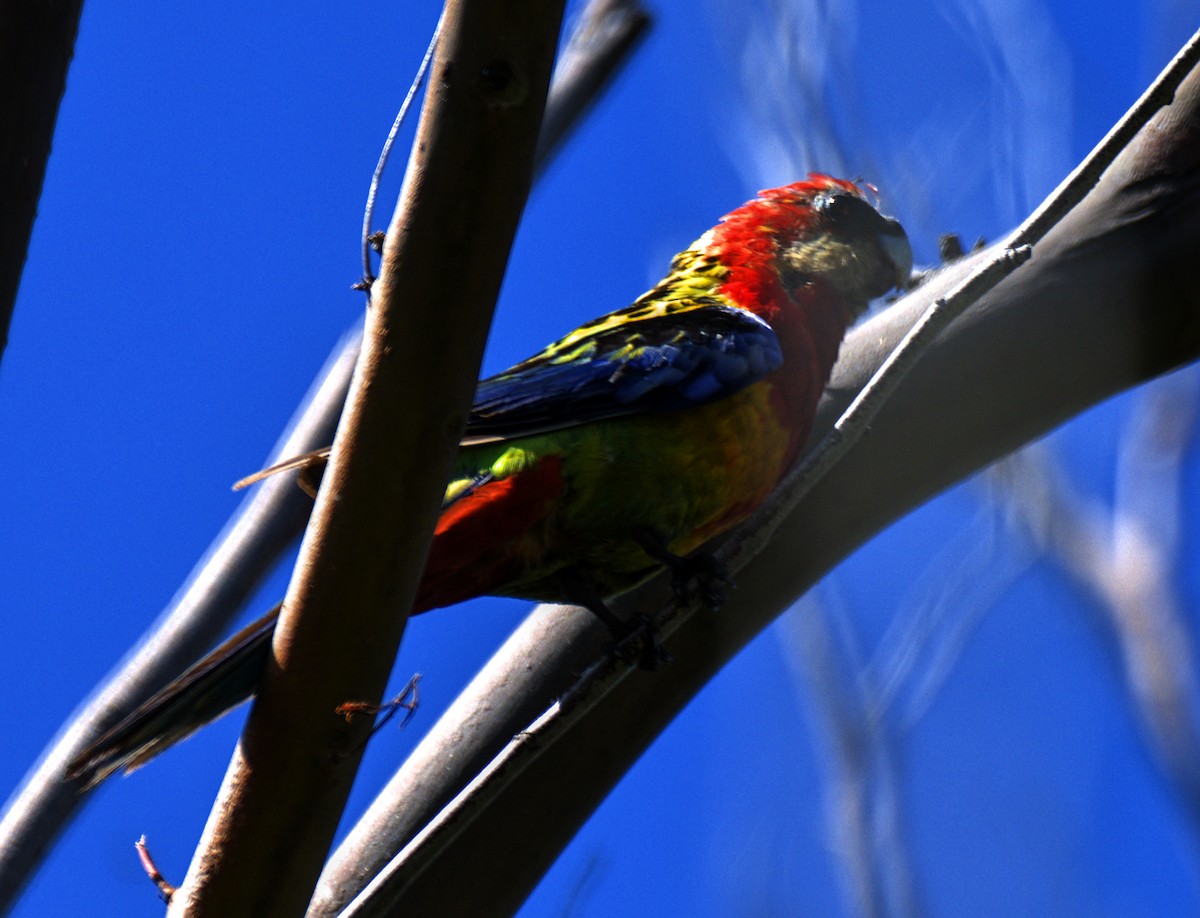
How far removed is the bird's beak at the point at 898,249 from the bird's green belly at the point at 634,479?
91 centimetres

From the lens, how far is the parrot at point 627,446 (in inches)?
105

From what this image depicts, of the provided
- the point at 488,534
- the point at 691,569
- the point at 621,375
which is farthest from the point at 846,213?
the point at 488,534

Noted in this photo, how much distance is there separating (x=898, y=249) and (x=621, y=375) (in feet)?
3.99

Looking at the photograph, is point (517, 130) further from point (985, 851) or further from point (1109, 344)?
point (985, 851)

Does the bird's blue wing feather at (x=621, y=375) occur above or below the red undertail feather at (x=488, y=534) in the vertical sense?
above

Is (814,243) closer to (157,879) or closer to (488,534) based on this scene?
(488,534)

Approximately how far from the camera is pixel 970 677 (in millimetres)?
3451

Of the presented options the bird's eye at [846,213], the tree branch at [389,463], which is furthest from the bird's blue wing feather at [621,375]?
the tree branch at [389,463]

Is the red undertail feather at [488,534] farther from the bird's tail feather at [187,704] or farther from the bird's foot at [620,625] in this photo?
the bird's tail feather at [187,704]

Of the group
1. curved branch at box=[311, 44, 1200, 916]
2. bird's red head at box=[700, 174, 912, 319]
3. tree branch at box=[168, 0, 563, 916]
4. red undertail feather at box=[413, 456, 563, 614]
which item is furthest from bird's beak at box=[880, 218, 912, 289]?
tree branch at box=[168, 0, 563, 916]

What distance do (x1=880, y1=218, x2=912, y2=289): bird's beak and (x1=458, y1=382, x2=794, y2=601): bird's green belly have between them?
2.99ft

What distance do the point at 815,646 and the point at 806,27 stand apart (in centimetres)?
211

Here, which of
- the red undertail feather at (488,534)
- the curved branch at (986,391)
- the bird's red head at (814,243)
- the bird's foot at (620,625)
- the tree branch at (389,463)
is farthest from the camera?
the bird's red head at (814,243)

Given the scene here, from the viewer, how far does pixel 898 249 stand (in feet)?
12.0
